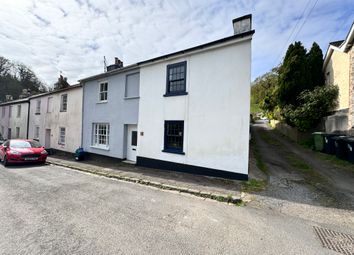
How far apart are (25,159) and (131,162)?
6535 mm

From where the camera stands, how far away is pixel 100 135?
44.7 feet

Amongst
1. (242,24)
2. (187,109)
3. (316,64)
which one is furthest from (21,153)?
(316,64)

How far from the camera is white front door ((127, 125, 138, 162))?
11.7 m

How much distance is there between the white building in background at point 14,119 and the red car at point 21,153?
12.5m

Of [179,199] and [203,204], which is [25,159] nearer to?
[179,199]

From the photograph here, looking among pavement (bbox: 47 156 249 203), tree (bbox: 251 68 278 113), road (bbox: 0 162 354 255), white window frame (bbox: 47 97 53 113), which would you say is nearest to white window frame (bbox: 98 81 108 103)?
pavement (bbox: 47 156 249 203)

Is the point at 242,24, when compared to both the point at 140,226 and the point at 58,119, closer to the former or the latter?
the point at 140,226

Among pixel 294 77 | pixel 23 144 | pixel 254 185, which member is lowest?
pixel 254 185

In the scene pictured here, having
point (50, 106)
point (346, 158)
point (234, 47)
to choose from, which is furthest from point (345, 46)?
point (50, 106)

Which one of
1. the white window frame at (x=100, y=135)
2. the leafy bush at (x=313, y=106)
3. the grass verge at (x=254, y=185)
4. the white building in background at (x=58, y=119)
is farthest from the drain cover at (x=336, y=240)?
the white building in background at (x=58, y=119)

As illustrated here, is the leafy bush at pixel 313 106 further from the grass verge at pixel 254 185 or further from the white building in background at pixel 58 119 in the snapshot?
the white building in background at pixel 58 119

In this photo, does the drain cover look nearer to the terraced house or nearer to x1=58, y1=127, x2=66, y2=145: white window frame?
the terraced house

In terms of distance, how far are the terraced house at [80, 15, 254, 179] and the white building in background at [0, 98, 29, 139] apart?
55.7ft

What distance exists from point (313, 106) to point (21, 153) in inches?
829
